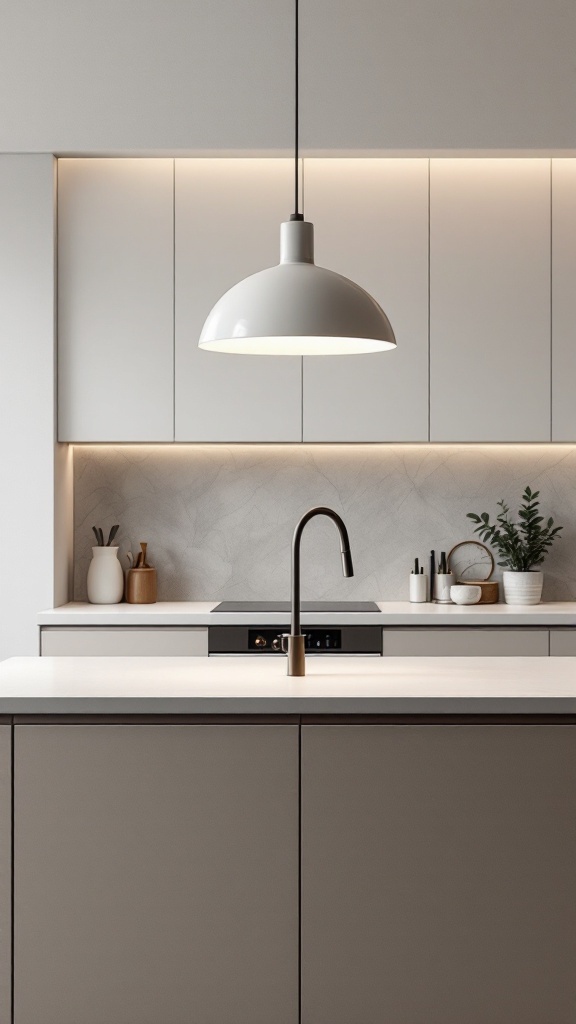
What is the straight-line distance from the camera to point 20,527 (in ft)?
12.4

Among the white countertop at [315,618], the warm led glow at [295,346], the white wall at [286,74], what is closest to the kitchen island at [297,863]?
the warm led glow at [295,346]

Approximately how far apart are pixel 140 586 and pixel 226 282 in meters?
1.27

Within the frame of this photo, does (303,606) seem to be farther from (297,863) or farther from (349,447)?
(297,863)

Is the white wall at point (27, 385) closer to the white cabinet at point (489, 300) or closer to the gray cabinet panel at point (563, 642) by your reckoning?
the white cabinet at point (489, 300)

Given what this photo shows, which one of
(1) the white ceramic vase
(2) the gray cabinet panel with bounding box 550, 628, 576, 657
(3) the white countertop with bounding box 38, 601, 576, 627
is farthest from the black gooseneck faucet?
(1) the white ceramic vase

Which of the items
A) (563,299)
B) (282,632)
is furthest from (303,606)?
(563,299)

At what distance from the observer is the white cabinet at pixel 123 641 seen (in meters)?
3.65

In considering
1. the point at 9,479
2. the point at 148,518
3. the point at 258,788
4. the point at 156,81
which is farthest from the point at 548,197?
the point at 258,788

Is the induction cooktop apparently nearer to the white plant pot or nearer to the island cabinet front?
the white plant pot

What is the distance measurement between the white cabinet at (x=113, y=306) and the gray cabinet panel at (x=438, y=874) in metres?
2.15

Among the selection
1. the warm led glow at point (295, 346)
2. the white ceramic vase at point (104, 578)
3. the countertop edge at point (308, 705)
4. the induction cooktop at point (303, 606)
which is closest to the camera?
the countertop edge at point (308, 705)

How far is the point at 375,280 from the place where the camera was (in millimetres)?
3893

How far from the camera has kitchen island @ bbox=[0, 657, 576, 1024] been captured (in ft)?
6.61

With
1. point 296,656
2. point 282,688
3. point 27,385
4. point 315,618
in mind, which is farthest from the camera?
point 27,385
